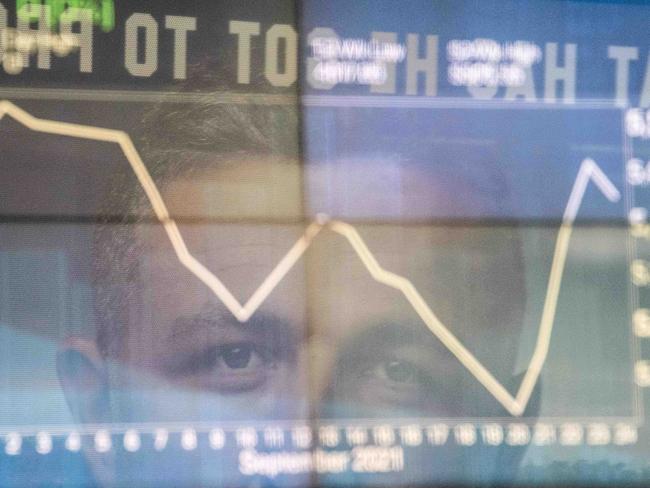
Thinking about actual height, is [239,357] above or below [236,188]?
below

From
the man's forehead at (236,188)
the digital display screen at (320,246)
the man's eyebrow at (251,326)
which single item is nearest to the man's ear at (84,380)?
the digital display screen at (320,246)

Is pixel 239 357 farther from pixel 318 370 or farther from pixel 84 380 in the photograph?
pixel 84 380

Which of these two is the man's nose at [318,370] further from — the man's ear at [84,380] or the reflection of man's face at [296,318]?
the man's ear at [84,380]

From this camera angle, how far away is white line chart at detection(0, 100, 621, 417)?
1.84 m

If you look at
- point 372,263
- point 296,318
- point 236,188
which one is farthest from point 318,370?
point 236,188

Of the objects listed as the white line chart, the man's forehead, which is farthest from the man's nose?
the man's forehead

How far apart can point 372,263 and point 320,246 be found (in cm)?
10

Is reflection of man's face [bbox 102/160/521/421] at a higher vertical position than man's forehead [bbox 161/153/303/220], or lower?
lower

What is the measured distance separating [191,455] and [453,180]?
0.69 m

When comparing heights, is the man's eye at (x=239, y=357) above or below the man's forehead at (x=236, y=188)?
below

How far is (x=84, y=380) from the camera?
5.93 feet

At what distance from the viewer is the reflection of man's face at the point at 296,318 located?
183cm

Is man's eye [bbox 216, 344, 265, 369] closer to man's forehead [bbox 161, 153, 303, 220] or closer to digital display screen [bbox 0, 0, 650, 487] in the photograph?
digital display screen [bbox 0, 0, 650, 487]

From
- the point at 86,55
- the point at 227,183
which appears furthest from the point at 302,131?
the point at 86,55
